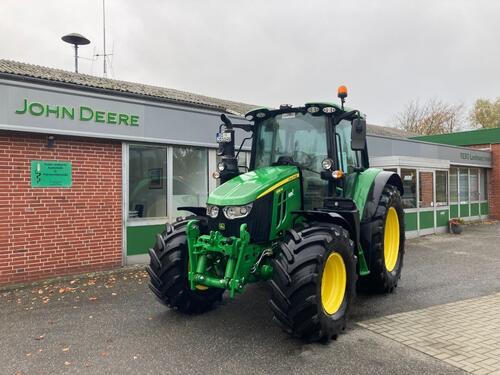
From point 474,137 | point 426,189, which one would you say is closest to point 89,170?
point 426,189

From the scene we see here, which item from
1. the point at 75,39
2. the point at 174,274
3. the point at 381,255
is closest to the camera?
the point at 174,274

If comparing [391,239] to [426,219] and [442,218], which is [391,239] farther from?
[442,218]

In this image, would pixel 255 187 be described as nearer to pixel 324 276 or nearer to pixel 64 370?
pixel 324 276

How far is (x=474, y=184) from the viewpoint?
1798 centimetres

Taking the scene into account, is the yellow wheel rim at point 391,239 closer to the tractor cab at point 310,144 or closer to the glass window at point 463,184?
the tractor cab at point 310,144

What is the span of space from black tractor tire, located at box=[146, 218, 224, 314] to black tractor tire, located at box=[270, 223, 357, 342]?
1.34m

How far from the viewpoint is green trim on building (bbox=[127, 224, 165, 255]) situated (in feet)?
27.6

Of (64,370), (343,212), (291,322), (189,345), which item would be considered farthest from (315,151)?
(64,370)

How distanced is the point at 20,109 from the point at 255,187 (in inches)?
181

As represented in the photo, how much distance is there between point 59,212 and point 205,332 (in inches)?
163

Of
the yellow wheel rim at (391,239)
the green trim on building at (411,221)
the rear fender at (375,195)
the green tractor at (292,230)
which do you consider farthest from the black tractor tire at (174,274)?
the green trim on building at (411,221)

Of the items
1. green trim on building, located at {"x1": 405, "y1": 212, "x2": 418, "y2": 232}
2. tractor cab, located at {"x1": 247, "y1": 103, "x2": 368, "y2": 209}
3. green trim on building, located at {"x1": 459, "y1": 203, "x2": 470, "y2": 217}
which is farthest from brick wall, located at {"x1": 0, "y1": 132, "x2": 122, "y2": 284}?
green trim on building, located at {"x1": 459, "y1": 203, "x2": 470, "y2": 217}

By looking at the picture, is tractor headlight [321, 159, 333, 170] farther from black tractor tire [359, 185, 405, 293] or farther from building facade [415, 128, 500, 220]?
building facade [415, 128, 500, 220]

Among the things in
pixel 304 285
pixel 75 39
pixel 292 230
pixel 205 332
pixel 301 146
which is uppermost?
pixel 75 39
